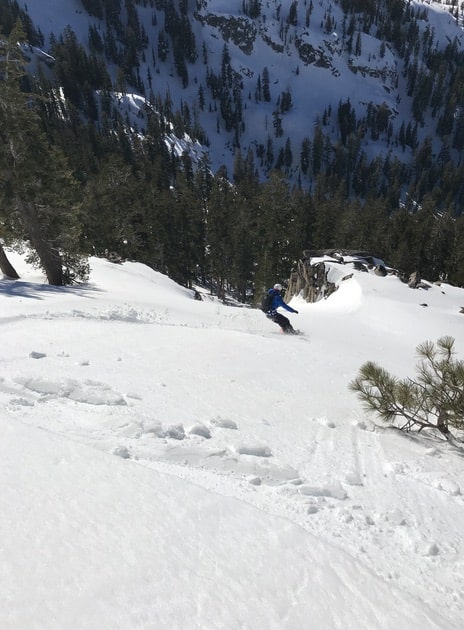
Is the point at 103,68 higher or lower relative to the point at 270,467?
higher

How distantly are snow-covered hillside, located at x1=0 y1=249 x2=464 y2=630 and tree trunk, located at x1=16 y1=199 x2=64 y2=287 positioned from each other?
390 inches

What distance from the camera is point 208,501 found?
2.99 metres

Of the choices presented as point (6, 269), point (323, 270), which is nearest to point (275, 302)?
point (6, 269)

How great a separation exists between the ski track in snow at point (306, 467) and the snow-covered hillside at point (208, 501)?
0.7 inches

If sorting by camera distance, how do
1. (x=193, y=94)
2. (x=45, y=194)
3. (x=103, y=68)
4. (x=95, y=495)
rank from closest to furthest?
(x=95, y=495) < (x=45, y=194) < (x=103, y=68) < (x=193, y=94)

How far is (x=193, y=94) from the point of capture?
177 m

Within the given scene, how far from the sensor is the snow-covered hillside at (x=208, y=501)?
2.15 meters

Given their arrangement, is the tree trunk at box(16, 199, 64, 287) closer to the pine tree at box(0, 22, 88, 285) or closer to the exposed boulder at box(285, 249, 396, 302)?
the pine tree at box(0, 22, 88, 285)

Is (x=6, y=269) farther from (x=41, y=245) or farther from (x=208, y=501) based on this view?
(x=208, y=501)

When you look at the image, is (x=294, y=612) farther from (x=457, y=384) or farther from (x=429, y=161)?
Result: (x=429, y=161)

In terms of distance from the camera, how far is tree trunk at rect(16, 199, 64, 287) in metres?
14.7

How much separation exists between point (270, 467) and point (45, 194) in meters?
15.3

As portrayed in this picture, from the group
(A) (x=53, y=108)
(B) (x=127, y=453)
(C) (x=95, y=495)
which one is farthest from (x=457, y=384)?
(A) (x=53, y=108)

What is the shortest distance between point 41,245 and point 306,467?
15.3 meters
